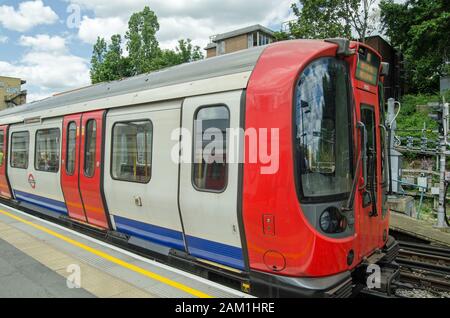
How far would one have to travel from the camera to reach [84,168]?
6645mm

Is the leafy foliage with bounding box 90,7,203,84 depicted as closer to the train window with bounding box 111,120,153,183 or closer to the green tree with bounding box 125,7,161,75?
the green tree with bounding box 125,7,161,75

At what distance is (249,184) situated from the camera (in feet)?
12.9

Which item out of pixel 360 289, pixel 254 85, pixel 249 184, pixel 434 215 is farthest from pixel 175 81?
pixel 434 215

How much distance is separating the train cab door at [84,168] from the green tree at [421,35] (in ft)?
80.1

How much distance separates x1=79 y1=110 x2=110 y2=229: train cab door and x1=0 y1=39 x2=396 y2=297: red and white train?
0.21 meters

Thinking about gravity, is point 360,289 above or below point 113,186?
below

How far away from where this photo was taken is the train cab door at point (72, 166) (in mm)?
6859

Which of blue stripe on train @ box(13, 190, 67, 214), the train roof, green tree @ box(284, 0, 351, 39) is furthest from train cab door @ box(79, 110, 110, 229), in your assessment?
green tree @ box(284, 0, 351, 39)

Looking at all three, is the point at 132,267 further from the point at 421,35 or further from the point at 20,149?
the point at 421,35

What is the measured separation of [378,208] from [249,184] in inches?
77.9

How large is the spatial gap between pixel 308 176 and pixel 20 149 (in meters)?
8.01

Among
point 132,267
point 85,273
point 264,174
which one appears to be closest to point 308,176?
point 264,174

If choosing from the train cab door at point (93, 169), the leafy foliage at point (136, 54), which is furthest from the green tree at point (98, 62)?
the train cab door at point (93, 169)

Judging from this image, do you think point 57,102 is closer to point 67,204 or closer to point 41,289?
point 67,204
